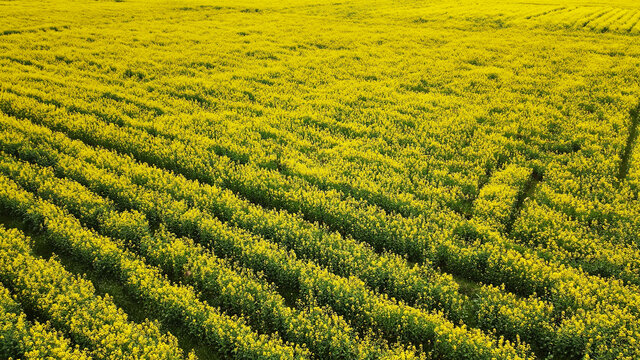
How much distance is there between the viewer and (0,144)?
40.7 feet

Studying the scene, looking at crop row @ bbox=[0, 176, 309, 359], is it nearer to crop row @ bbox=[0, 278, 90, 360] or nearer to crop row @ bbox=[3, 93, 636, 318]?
crop row @ bbox=[0, 278, 90, 360]

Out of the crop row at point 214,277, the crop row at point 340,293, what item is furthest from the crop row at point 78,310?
the crop row at point 340,293

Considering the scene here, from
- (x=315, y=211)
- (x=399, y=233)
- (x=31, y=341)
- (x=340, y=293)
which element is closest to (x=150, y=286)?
(x=31, y=341)

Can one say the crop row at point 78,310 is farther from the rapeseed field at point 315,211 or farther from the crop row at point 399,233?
the crop row at point 399,233

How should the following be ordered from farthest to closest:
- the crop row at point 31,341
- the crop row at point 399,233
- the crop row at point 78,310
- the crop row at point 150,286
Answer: the crop row at point 399,233, the crop row at point 150,286, the crop row at point 78,310, the crop row at point 31,341

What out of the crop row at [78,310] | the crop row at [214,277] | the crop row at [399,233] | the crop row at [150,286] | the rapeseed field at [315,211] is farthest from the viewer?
the crop row at [399,233]

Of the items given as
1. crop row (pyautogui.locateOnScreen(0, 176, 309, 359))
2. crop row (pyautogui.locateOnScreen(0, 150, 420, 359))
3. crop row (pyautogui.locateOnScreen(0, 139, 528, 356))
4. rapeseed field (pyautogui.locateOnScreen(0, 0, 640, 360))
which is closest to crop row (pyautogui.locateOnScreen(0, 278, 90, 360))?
rapeseed field (pyautogui.locateOnScreen(0, 0, 640, 360))

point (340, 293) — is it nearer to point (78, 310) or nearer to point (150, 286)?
point (150, 286)

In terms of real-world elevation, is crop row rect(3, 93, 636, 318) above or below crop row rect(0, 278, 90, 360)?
above

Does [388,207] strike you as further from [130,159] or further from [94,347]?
[130,159]

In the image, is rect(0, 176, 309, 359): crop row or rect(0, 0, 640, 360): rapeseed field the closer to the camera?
rect(0, 176, 309, 359): crop row

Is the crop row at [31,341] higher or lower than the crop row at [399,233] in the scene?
lower

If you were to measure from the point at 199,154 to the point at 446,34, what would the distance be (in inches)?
1025

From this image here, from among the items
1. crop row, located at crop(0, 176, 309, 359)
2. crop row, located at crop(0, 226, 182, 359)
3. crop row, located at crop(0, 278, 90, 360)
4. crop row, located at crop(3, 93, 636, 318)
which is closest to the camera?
crop row, located at crop(0, 278, 90, 360)
